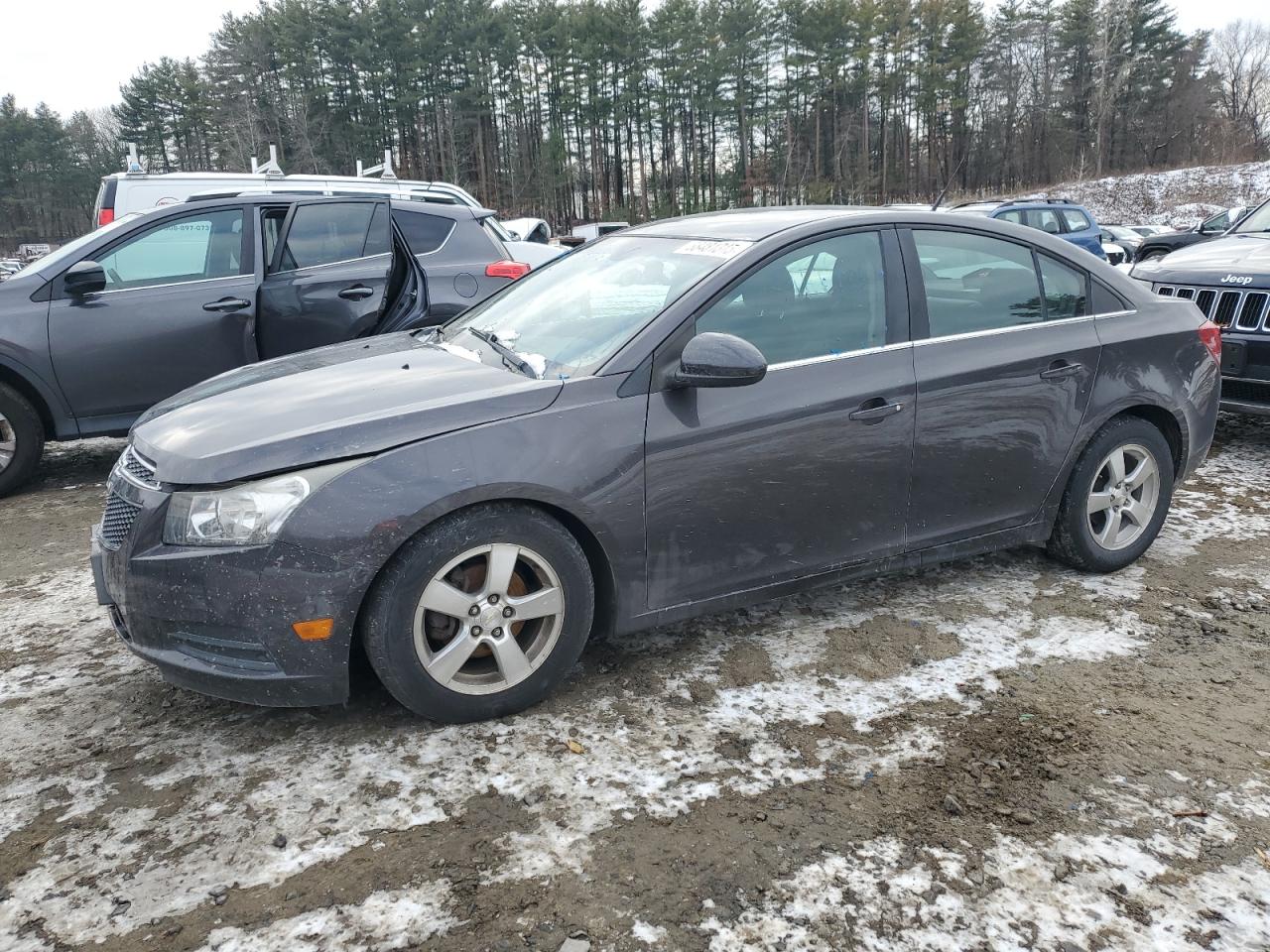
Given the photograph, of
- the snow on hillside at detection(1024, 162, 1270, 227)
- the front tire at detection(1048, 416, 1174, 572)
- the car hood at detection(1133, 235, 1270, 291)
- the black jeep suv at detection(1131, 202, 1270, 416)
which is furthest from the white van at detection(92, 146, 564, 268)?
the snow on hillside at detection(1024, 162, 1270, 227)

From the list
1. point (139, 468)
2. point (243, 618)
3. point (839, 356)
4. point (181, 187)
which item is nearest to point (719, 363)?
point (839, 356)

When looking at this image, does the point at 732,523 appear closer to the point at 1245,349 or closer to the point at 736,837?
the point at 736,837

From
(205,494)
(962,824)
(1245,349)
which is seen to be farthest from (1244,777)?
(1245,349)

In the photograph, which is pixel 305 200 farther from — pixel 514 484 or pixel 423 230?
pixel 514 484

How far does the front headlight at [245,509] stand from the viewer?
8.35ft

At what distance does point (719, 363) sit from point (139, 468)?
1.86m

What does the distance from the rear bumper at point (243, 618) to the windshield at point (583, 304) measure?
1.02 meters

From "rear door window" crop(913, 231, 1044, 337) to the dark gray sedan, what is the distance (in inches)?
0.4

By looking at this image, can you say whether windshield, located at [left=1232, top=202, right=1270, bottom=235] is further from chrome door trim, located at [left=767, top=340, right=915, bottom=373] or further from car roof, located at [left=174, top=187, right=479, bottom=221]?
car roof, located at [left=174, top=187, right=479, bottom=221]

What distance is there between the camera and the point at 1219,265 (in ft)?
20.7

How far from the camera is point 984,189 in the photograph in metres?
62.5

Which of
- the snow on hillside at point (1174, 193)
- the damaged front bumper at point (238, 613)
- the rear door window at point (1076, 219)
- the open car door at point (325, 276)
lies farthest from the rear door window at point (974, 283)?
→ the snow on hillside at point (1174, 193)

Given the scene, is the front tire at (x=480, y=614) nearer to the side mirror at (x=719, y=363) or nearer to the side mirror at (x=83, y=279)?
the side mirror at (x=719, y=363)

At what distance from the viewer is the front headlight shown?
254cm
